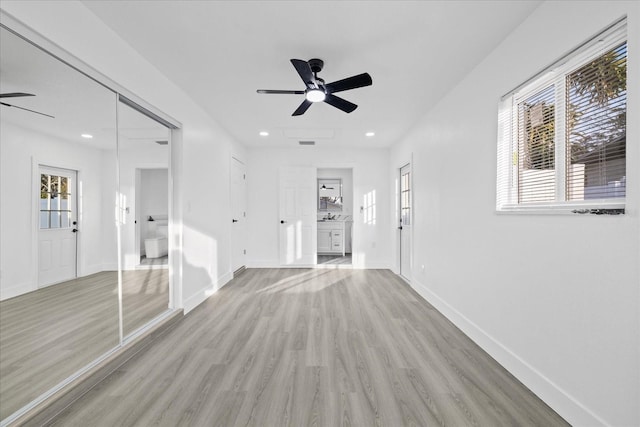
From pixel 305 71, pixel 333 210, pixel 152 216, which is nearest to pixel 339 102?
pixel 305 71

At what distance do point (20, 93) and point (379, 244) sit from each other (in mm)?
5365

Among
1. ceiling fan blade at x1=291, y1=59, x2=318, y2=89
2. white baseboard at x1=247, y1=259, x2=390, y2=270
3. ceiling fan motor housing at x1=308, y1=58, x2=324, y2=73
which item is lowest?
white baseboard at x1=247, y1=259, x2=390, y2=270

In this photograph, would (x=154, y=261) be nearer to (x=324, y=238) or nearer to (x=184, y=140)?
(x=184, y=140)

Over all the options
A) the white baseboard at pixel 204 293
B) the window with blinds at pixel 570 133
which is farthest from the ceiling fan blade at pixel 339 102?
the white baseboard at pixel 204 293

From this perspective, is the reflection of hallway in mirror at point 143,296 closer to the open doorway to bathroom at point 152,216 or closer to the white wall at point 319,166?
the open doorway to bathroom at point 152,216

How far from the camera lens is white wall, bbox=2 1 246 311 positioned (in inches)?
67.9

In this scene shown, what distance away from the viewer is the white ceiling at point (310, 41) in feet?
6.23

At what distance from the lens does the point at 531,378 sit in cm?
188

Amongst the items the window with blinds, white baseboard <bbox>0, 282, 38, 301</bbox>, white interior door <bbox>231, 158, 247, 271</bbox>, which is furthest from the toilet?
the window with blinds

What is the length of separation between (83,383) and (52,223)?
4.08 feet

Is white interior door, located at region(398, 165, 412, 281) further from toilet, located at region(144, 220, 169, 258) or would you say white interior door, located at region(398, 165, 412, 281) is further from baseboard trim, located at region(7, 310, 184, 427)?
baseboard trim, located at region(7, 310, 184, 427)

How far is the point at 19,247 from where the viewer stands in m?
1.96

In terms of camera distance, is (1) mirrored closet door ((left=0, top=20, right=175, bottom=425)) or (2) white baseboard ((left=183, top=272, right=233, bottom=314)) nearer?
(1) mirrored closet door ((left=0, top=20, right=175, bottom=425))

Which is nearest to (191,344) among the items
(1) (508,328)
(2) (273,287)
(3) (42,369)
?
(3) (42,369)
